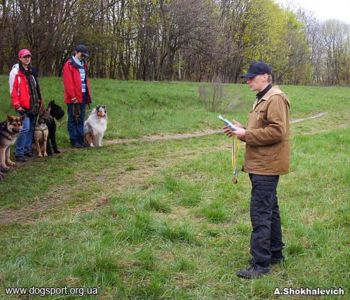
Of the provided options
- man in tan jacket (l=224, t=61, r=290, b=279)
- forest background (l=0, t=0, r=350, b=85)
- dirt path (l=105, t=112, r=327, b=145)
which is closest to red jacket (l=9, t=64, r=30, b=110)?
dirt path (l=105, t=112, r=327, b=145)

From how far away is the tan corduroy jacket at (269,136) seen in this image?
12.9 feet


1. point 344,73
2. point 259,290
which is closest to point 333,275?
point 259,290

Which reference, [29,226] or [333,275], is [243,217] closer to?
[333,275]

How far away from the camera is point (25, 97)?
872cm

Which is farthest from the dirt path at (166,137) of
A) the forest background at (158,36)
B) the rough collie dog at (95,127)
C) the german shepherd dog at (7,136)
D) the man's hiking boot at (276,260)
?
the man's hiking boot at (276,260)

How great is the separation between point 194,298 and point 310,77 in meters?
63.7

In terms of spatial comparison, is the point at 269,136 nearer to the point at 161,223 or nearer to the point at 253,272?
the point at 253,272

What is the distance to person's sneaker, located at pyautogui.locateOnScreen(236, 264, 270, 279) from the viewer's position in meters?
4.09

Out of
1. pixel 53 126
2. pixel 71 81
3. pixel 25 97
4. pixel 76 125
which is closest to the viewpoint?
pixel 25 97

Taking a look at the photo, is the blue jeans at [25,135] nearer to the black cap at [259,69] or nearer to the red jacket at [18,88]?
the red jacket at [18,88]

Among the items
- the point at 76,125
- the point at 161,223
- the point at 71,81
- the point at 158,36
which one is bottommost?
the point at 161,223

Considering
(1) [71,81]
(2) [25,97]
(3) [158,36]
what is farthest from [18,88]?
(3) [158,36]

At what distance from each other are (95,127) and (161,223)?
574cm

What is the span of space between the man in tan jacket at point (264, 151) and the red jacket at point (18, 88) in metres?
5.77
